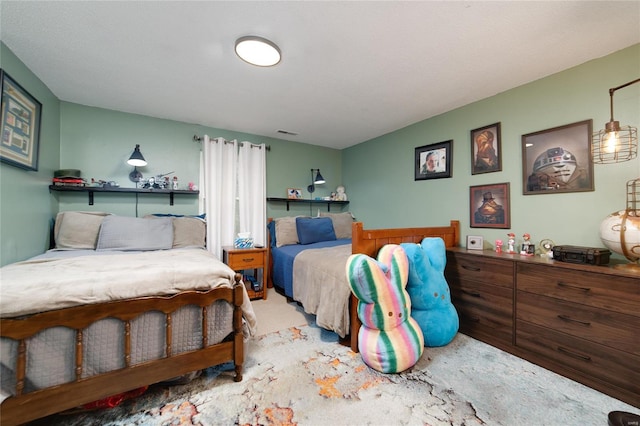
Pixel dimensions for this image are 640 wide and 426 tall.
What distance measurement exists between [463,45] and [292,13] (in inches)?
47.1

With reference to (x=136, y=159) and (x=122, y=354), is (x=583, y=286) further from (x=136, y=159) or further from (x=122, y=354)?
(x=136, y=159)

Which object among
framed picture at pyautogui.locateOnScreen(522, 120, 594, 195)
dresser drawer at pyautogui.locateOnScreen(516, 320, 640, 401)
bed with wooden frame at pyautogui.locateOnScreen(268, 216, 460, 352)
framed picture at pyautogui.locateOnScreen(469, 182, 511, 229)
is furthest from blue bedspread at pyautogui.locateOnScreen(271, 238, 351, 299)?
framed picture at pyautogui.locateOnScreen(522, 120, 594, 195)

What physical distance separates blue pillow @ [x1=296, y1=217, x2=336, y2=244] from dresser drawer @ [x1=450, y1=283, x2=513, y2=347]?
170cm

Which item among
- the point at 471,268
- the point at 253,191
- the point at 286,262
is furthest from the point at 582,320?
the point at 253,191

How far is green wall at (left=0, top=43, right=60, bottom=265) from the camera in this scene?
180cm

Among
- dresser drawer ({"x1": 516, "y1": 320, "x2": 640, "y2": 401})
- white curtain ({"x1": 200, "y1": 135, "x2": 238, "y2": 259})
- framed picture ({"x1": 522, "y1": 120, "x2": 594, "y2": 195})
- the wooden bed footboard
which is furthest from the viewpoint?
white curtain ({"x1": 200, "y1": 135, "x2": 238, "y2": 259})

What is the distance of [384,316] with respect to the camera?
5.54ft

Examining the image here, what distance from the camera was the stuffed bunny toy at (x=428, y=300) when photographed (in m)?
1.94

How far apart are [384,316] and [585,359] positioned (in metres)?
1.27

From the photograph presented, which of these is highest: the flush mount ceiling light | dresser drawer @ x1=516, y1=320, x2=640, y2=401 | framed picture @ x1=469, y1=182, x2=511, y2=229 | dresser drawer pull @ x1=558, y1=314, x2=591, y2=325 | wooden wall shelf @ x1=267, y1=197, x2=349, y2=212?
the flush mount ceiling light

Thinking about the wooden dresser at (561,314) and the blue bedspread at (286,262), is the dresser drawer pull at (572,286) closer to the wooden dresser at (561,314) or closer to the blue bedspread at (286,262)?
the wooden dresser at (561,314)

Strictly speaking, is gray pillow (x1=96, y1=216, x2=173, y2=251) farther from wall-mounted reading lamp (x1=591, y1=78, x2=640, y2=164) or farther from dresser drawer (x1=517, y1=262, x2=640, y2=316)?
wall-mounted reading lamp (x1=591, y1=78, x2=640, y2=164)

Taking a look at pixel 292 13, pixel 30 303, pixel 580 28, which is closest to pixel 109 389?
pixel 30 303

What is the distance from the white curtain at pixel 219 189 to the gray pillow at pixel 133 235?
0.70 metres
